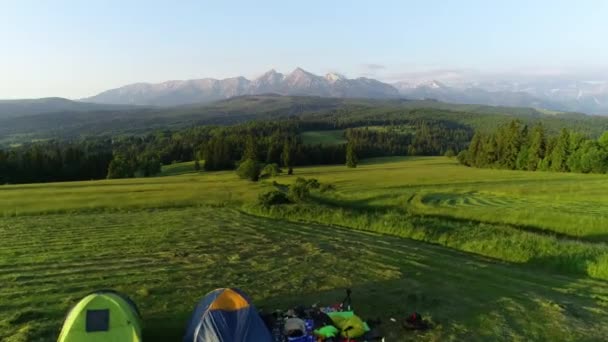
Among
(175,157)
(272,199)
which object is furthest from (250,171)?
(175,157)

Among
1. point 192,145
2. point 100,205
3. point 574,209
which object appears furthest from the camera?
point 192,145

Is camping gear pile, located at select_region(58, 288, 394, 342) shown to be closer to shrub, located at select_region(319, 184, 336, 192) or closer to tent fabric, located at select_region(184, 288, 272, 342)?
tent fabric, located at select_region(184, 288, 272, 342)

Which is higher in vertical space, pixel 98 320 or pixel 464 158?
pixel 98 320

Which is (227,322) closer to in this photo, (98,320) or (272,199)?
(98,320)

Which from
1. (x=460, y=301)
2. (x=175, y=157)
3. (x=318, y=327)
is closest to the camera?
(x=318, y=327)

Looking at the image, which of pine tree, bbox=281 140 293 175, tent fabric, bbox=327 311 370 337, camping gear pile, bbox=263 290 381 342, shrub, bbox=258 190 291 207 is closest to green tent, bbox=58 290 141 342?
camping gear pile, bbox=263 290 381 342

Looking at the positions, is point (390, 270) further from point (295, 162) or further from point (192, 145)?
point (192, 145)

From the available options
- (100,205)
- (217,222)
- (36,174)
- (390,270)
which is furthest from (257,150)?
(390,270)
